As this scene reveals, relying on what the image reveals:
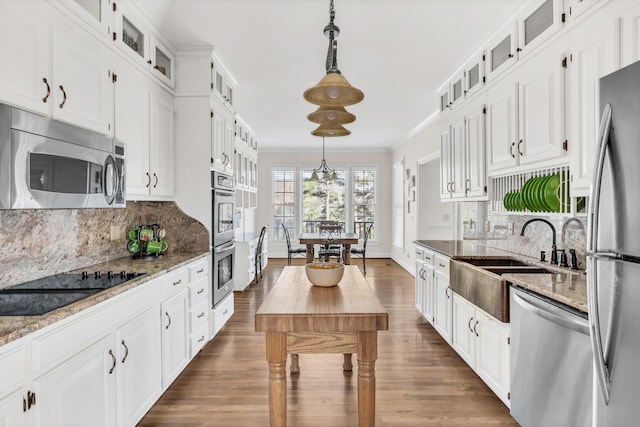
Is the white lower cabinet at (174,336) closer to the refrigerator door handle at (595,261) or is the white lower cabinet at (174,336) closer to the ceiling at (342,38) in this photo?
the ceiling at (342,38)

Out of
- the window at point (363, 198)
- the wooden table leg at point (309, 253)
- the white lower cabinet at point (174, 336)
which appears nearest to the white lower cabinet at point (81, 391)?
the white lower cabinet at point (174, 336)

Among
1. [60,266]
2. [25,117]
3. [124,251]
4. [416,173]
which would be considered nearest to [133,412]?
[60,266]

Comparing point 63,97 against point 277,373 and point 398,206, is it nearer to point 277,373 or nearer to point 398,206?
point 277,373

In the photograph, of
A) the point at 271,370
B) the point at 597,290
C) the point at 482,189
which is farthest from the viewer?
the point at 482,189

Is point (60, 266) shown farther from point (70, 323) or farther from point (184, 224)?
point (184, 224)

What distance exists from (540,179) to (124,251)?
326 centimetres

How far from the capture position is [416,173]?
22.4 ft

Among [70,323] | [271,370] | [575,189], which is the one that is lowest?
[271,370]

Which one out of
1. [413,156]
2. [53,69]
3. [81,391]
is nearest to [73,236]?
[53,69]

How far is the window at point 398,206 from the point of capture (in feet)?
26.5

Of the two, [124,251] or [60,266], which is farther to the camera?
[124,251]

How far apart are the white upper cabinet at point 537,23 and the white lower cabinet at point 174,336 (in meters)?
3.02

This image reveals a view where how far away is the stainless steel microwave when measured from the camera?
1.49 meters

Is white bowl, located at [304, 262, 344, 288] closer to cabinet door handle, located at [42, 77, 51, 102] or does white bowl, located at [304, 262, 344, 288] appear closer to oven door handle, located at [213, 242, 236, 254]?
oven door handle, located at [213, 242, 236, 254]
